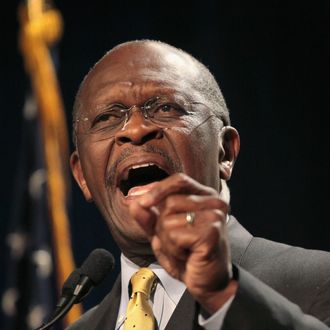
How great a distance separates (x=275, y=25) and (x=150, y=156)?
4.42 feet

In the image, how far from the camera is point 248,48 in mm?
2744

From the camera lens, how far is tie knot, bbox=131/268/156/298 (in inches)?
62.5

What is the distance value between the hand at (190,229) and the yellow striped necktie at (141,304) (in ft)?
1.67

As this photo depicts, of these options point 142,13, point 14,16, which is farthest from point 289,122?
point 14,16

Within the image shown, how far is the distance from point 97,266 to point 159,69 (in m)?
0.48

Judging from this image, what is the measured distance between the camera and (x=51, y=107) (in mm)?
2934

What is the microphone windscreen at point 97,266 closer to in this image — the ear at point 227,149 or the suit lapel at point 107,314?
the suit lapel at point 107,314

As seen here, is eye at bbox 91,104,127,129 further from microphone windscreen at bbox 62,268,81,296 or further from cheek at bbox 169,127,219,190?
microphone windscreen at bbox 62,268,81,296

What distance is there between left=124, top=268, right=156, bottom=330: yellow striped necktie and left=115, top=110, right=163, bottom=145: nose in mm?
301

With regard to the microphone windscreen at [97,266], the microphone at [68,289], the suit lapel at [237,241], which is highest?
the suit lapel at [237,241]

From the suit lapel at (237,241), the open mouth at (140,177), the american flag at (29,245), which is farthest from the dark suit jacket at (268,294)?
the american flag at (29,245)

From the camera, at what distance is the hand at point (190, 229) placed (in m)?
0.97

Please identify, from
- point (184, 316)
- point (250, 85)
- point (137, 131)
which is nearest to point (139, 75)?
point (137, 131)

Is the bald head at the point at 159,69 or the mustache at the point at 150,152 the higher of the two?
the bald head at the point at 159,69
